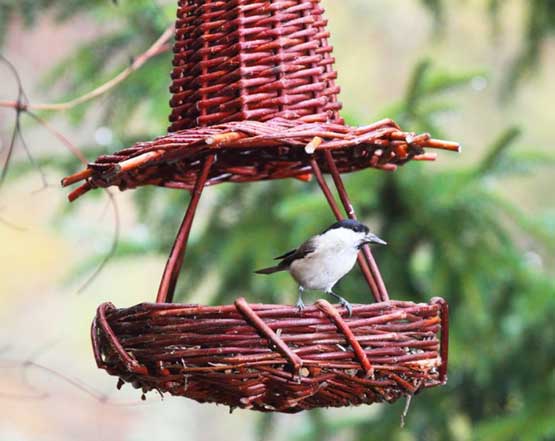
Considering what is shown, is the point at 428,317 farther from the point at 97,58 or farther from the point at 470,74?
the point at 97,58

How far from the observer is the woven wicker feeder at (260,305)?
149 centimetres

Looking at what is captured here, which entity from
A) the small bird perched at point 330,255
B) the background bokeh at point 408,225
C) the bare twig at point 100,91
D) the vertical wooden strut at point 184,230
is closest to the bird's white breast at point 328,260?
the small bird perched at point 330,255

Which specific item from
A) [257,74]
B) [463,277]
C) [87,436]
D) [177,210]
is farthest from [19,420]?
[257,74]

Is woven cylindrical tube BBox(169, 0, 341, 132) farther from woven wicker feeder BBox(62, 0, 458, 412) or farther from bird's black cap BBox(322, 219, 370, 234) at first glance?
bird's black cap BBox(322, 219, 370, 234)

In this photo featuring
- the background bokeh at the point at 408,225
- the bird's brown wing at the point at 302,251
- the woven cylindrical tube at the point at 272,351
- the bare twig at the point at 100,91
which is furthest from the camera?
the background bokeh at the point at 408,225

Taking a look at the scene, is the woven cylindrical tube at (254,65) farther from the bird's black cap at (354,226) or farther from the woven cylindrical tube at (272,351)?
the woven cylindrical tube at (272,351)

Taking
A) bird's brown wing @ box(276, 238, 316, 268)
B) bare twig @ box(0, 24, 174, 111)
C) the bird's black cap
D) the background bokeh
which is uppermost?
bare twig @ box(0, 24, 174, 111)

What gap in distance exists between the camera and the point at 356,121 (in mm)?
2891

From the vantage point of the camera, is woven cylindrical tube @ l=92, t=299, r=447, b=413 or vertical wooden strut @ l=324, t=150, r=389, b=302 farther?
vertical wooden strut @ l=324, t=150, r=389, b=302

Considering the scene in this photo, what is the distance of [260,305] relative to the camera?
1.46 meters

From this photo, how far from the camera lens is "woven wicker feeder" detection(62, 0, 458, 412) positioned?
1485 mm

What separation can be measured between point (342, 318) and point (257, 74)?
1.70 feet

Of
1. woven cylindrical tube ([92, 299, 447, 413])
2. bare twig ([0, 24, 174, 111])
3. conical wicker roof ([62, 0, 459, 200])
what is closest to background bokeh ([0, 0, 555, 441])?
bare twig ([0, 24, 174, 111])

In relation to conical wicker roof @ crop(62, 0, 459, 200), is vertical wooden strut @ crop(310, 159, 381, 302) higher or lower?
lower
